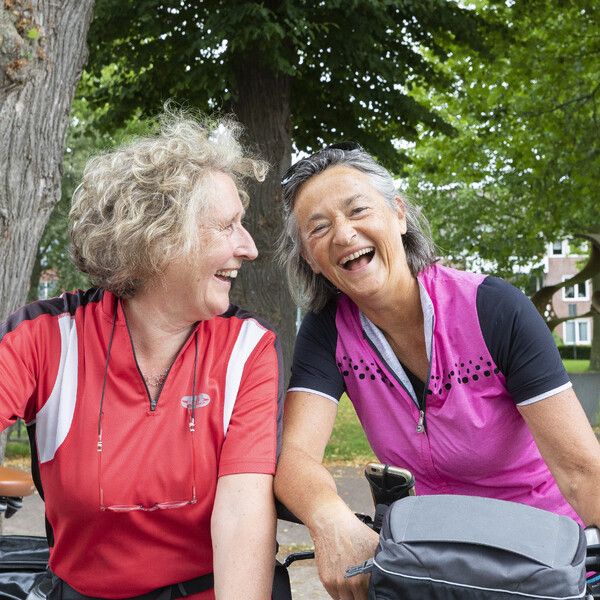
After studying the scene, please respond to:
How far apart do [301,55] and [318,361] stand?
6.54 metres

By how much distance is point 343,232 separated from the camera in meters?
2.38

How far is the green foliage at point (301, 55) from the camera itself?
7023mm

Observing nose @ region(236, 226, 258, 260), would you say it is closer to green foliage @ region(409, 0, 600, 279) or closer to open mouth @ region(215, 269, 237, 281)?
open mouth @ region(215, 269, 237, 281)

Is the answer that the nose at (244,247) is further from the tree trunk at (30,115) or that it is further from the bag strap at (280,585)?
the tree trunk at (30,115)

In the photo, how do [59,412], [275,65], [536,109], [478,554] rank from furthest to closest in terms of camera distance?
[536,109], [275,65], [59,412], [478,554]

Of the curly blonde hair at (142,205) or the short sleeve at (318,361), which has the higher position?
the curly blonde hair at (142,205)

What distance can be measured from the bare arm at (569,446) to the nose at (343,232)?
740 mm

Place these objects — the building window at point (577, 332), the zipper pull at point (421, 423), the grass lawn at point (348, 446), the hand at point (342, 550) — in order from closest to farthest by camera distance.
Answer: the hand at point (342, 550), the zipper pull at point (421, 423), the grass lawn at point (348, 446), the building window at point (577, 332)

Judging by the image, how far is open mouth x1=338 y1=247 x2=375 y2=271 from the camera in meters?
2.40

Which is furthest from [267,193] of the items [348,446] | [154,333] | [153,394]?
[153,394]

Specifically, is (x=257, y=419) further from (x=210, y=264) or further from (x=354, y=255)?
(x=354, y=255)

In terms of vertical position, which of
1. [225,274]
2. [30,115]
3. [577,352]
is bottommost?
[577,352]

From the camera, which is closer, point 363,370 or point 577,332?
point 363,370

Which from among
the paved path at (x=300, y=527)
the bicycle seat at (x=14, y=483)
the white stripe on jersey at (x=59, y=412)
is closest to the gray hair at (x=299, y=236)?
the white stripe on jersey at (x=59, y=412)
